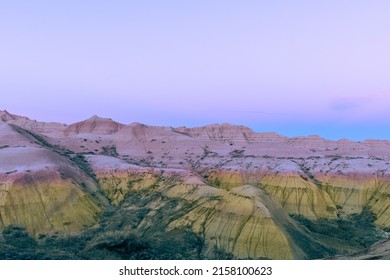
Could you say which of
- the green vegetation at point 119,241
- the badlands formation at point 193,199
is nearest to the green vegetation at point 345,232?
the badlands formation at point 193,199

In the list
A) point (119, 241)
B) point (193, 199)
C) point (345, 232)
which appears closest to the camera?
point (119, 241)

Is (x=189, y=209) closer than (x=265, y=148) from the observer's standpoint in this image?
→ Yes

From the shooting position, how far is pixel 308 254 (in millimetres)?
44281

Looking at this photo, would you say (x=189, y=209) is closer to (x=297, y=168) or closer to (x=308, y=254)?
(x=308, y=254)

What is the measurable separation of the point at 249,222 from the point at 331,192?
3306cm

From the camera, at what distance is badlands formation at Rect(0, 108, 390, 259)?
45031 millimetres

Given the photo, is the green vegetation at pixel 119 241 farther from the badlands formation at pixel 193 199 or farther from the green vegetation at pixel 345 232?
the green vegetation at pixel 345 232

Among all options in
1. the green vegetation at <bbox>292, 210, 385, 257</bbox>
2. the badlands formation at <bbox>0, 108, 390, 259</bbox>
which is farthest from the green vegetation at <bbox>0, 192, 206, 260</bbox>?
the green vegetation at <bbox>292, 210, 385, 257</bbox>

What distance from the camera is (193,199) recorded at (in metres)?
55.4

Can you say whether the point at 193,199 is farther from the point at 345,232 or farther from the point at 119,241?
the point at 345,232

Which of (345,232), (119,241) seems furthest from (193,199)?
(345,232)

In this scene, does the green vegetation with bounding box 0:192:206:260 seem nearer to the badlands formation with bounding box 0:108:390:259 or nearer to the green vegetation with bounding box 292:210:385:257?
the badlands formation with bounding box 0:108:390:259

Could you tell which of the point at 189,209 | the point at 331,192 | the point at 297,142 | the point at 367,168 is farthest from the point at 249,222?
the point at 297,142

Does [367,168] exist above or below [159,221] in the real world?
above
